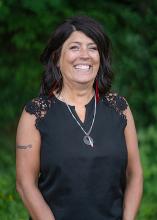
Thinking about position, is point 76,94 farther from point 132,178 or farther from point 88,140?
point 132,178

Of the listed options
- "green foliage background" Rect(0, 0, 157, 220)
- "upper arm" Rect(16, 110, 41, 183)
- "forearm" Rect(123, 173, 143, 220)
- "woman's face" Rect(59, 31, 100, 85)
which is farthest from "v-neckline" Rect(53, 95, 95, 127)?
"green foliage background" Rect(0, 0, 157, 220)

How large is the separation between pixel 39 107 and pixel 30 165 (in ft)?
1.01

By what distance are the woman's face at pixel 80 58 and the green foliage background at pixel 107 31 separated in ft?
16.4

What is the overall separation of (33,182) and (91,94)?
58cm

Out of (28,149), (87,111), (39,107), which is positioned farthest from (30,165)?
(87,111)

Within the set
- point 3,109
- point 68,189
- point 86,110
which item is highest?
point 86,110

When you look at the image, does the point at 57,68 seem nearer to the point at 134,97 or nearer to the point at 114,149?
the point at 114,149

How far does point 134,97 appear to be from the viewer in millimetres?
10008

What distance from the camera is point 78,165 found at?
13.4 ft

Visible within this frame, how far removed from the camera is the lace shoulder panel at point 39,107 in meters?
4.20

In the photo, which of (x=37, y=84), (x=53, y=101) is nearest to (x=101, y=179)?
(x=53, y=101)

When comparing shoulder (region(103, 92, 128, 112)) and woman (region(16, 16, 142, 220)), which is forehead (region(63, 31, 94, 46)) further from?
shoulder (region(103, 92, 128, 112))

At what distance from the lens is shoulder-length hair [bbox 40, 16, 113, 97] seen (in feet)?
14.0

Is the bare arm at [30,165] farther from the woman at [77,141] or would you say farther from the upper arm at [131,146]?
the upper arm at [131,146]
